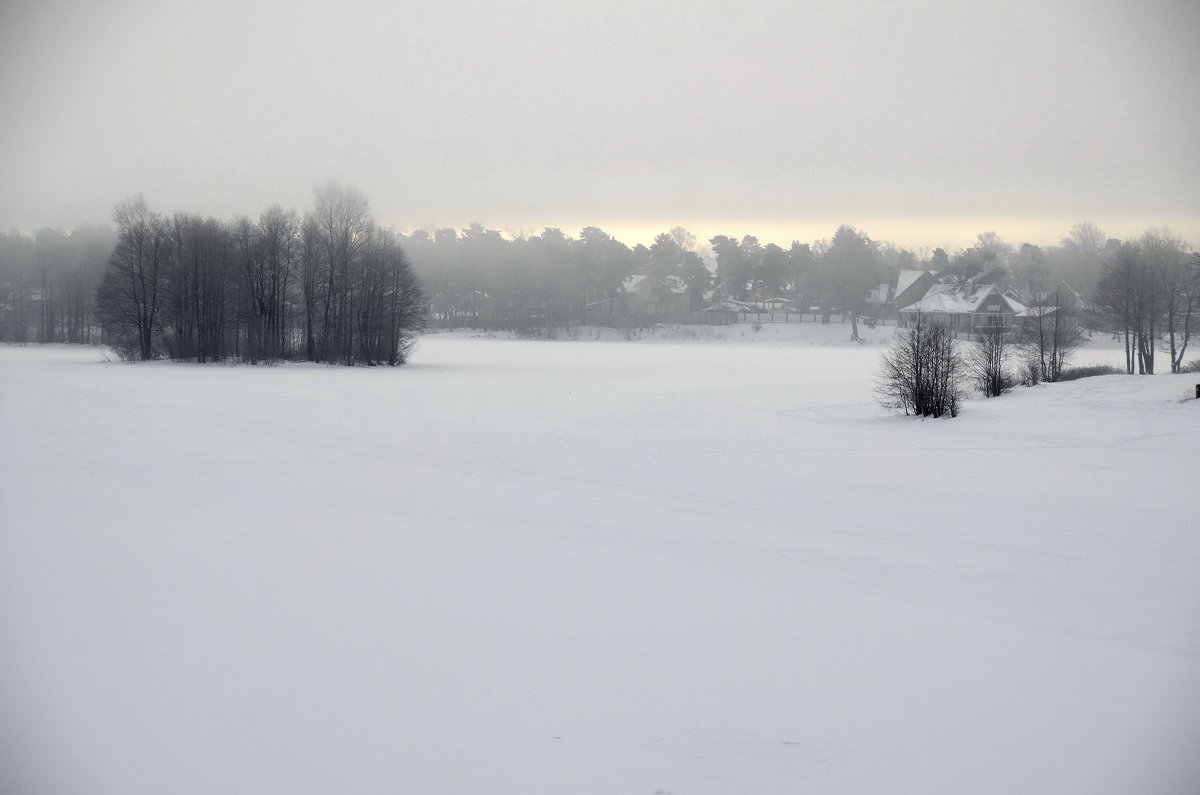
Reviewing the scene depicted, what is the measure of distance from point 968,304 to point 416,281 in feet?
186

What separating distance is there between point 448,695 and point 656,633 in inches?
78.1

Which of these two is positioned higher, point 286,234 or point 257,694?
point 286,234

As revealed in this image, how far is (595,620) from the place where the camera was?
315 inches

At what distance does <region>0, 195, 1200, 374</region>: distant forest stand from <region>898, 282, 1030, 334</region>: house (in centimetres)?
230

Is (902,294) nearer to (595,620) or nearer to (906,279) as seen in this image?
(906,279)

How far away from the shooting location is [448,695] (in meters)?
6.39

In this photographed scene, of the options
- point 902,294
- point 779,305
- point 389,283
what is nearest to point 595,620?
point 389,283

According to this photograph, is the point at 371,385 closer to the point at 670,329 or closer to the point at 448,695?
the point at 448,695

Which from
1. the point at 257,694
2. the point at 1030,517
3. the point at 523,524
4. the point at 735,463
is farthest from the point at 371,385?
the point at 257,694

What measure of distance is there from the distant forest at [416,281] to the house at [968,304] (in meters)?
2.30

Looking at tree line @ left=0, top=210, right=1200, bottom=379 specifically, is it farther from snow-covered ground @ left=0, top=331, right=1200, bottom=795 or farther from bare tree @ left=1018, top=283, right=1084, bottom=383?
snow-covered ground @ left=0, top=331, right=1200, bottom=795

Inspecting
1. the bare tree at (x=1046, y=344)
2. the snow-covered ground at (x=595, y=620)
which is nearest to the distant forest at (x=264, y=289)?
the bare tree at (x=1046, y=344)

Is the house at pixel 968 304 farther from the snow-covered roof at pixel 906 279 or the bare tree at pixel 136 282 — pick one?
the bare tree at pixel 136 282

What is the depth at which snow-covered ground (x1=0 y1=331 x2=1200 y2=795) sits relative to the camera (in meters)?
5.55
